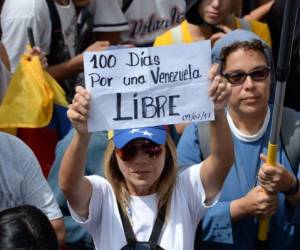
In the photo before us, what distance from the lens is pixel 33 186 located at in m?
3.14

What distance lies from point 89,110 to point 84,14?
7.24 feet

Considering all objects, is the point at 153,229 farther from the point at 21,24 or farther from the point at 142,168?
the point at 21,24

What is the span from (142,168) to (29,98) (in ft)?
3.82

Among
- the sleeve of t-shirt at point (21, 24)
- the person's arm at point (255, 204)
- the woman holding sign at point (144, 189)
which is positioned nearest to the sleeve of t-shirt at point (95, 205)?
the woman holding sign at point (144, 189)

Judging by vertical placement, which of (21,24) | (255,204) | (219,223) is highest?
(21,24)

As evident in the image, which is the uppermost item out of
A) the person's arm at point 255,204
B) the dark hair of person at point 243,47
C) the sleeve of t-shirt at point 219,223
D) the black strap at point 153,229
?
the dark hair of person at point 243,47

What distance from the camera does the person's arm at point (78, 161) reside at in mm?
2760

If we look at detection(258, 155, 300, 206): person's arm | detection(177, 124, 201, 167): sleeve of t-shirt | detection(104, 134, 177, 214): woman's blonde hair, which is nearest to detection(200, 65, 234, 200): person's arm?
detection(104, 134, 177, 214): woman's blonde hair

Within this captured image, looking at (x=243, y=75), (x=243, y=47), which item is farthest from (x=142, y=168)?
(x=243, y=47)

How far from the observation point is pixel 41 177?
10.4 feet

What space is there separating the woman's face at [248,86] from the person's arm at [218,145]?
430 millimetres

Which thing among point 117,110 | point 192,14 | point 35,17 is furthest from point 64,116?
point 117,110

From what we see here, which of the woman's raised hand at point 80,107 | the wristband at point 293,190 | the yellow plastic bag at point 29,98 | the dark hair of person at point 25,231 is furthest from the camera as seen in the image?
the yellow plastic bag at point 29,98

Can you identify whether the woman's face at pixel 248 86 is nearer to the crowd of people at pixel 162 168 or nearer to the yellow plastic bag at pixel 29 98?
the crowd of people at pixel 162 168
